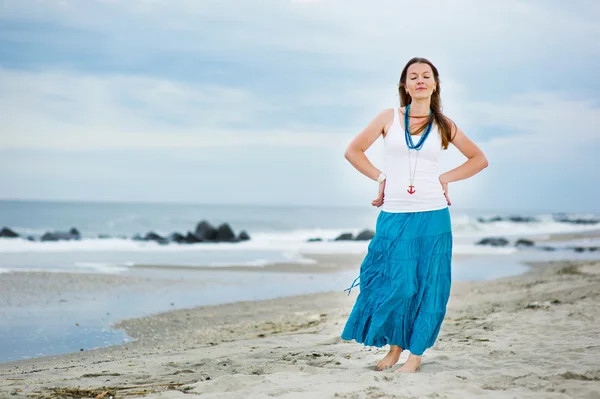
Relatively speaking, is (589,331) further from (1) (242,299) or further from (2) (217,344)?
(1) (242,299)

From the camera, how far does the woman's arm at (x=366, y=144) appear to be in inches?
191

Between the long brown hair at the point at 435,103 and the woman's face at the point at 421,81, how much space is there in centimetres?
5

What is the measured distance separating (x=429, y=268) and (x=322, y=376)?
43.0 inches

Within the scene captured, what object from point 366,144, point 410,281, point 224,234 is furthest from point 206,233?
point 410,281

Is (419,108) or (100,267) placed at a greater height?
(419,108)

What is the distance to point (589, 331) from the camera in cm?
637

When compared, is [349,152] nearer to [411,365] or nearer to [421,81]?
[421,81]

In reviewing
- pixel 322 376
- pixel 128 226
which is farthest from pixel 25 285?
pixel 128 226

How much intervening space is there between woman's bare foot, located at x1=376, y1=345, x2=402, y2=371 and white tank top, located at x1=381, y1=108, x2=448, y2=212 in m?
1.08

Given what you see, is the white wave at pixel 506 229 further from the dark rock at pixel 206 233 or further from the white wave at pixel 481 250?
the dark rock at pixel 206 233

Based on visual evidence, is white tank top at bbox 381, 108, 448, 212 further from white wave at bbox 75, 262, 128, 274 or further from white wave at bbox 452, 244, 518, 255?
white wave at bbox 452, 244, 518, 255

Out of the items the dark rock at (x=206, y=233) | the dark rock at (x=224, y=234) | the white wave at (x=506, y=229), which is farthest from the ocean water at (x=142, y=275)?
the white wave at (x=506, y=229)

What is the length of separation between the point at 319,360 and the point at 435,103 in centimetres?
227

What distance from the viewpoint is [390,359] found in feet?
16.4
